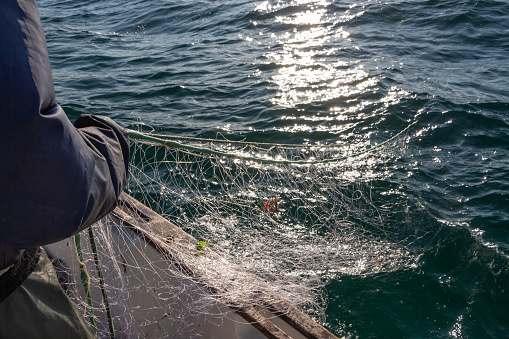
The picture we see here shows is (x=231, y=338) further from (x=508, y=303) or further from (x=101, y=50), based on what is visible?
(x=101, y=50)

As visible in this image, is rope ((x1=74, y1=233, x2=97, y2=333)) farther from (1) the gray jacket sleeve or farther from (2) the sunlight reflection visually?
(2) the sunlight reflection

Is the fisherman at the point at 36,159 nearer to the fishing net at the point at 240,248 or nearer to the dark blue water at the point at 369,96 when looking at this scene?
the fishing net at the point at 240,248

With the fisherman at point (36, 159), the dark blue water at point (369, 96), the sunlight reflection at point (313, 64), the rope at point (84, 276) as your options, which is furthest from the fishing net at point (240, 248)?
the sunlight reflection at point (313, 64)

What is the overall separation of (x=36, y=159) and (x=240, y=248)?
296cm

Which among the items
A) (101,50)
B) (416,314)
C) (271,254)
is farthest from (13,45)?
(101,50)

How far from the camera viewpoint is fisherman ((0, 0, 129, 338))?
1.30 m

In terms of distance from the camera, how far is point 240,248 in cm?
416

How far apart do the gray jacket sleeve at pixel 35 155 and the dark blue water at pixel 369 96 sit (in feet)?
10.1

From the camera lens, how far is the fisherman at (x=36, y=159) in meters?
1.30

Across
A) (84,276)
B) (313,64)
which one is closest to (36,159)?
(84,276)

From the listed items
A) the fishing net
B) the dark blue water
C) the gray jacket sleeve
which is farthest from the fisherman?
the dark blue water

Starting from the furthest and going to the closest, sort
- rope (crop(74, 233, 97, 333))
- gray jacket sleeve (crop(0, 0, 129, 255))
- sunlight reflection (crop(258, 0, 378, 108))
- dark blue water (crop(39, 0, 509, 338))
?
sunlight reflection (crop(258, 0, 378, 108)) < dark blue water (crop(39, 0, 509, 338)) < rope (crop(74, 233, 97, 333)) < gray jacket sleeve (crop(0, 0, 129, 255))

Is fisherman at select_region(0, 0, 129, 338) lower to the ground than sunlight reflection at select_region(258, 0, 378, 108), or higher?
higher

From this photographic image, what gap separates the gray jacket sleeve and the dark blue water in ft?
10.1
